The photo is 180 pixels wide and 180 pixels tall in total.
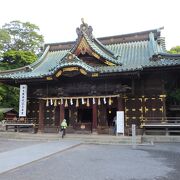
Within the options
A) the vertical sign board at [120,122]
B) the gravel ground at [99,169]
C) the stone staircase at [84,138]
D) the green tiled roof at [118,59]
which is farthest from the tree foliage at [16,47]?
the gravel ground at [99,169]

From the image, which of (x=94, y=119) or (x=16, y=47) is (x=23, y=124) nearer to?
(x=94, y=119)

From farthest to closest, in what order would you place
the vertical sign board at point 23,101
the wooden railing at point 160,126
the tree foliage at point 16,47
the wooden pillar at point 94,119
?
the tree foliage at point 16,47
the vertical sign board at point 23,101
the wooden pillar at point 94,119
the wooden railing at point 160,126

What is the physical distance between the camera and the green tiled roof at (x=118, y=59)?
61.6 feet

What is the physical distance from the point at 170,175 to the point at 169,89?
1590cm

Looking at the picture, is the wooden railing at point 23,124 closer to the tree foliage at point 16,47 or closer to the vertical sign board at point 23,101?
the vertical sign board at point 23,101

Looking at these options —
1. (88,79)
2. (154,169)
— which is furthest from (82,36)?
(154,169)

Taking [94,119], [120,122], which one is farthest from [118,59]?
[120,122]

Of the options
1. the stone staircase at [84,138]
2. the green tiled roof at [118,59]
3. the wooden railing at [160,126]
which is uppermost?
the green tiled roof at [118,59]

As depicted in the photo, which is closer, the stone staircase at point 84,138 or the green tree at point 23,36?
the stone staircase at point 84,138

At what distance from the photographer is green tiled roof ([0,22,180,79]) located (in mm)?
18781

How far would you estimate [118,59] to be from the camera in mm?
21984

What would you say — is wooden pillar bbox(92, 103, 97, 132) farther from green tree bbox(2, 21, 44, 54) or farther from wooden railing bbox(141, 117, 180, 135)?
green tree bbox(2, 21, 44, 54)

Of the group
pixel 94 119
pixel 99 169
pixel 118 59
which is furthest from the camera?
pixel 118 59

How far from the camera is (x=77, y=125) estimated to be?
822 inches
